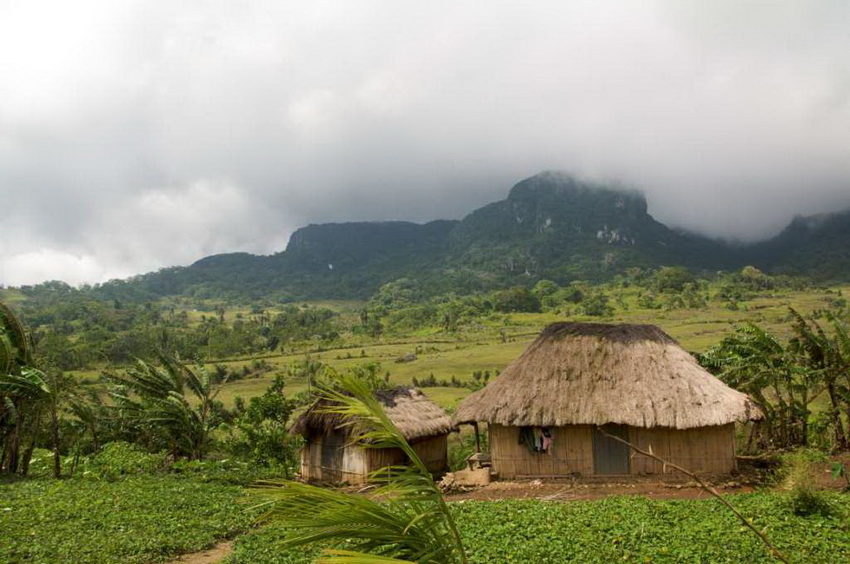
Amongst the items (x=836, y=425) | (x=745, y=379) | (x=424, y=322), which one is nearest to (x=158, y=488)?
(x=745, y=379)

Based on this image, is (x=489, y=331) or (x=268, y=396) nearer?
(x=268, y=396)

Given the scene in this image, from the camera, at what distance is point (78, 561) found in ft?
27.6

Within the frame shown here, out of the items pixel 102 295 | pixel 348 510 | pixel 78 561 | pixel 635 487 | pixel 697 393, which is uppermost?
pixel 102 295

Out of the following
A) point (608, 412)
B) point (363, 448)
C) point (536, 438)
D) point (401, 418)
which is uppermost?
point (608, 412)

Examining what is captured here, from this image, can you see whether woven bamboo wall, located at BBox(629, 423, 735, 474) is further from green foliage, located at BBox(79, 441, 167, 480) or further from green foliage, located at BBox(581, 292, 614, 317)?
green foliage, located at BBox(581, 292, 614, 317)

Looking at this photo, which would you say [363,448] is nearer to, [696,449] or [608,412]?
[608,412]

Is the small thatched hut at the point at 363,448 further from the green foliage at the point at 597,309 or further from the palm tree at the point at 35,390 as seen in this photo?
the green foliage at the point at 597,309

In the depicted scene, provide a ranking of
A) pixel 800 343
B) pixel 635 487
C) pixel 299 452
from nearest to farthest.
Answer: pixel 635 487 → pixel 800 343 → pixel 299 452

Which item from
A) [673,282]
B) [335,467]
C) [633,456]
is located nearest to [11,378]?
[335,467]

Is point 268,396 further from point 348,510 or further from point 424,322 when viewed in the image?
point 424,322

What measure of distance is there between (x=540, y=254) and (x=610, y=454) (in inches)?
5493

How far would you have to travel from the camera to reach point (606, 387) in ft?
50.2

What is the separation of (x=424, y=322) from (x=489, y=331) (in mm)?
16115

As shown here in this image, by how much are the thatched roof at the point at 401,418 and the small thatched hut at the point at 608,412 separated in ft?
5.90
